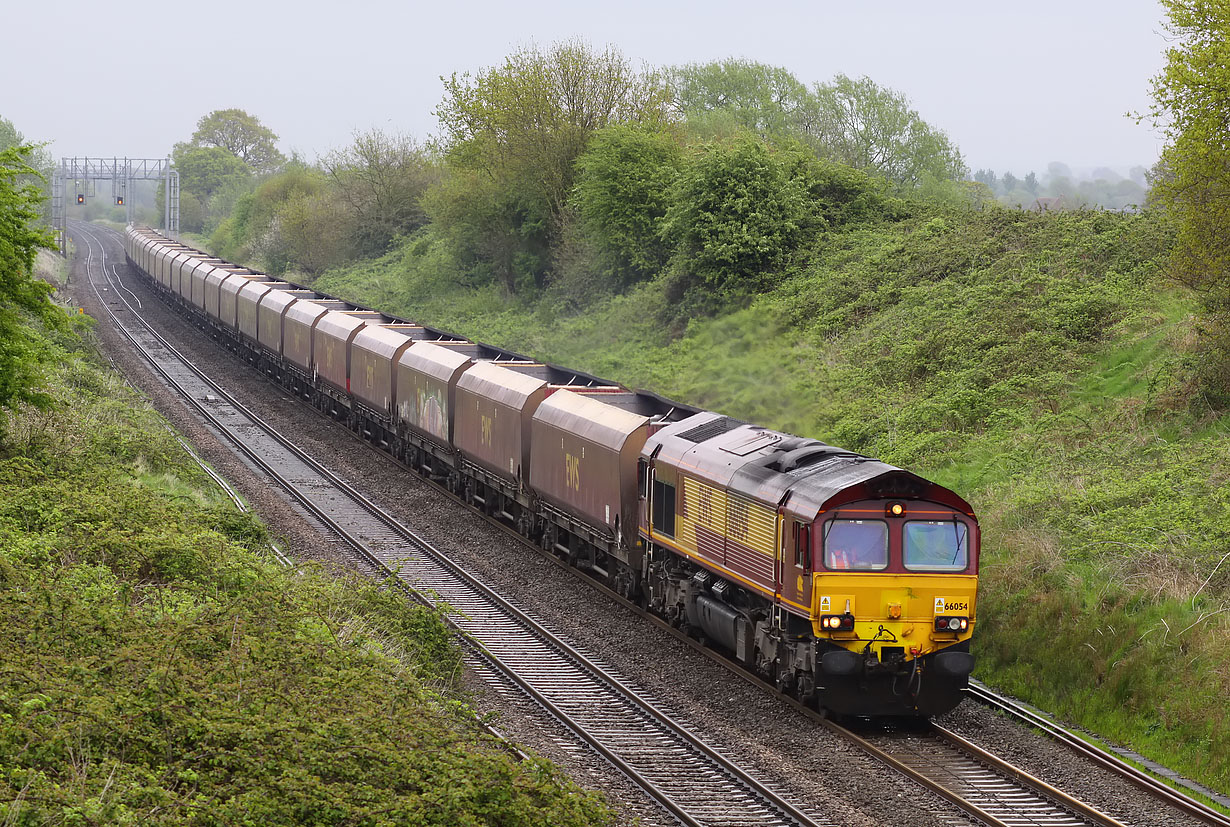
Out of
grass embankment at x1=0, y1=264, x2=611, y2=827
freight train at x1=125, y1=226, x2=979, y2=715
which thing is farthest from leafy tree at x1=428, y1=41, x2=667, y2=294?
grass embankment at x1=0, y1=264, x2=611, y2=827

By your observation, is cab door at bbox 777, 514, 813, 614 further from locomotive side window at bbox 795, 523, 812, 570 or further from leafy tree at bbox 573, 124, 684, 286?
leafy tree at bbox 573, 124, 684, 286

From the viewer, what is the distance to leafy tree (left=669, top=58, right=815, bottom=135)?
70000 mm

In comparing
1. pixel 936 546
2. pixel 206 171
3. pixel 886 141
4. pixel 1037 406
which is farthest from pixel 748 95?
pixel 206 171

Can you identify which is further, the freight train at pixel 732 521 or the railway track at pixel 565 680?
the freight train at pixel 732 521

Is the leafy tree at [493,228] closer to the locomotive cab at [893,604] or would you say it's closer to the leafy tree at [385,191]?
the leafy tree at [385,191]

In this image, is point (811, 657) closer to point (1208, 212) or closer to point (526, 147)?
point (1208, 212)

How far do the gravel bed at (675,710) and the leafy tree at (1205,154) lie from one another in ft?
37.7

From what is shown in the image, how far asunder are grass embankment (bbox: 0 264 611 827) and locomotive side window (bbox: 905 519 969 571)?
547cm

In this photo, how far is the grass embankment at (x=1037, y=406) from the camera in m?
16.4

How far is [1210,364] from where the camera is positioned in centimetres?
2244

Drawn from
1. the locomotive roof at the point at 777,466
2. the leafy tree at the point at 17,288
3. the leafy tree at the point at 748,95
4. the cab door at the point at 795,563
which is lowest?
the cab door at the point at 795,563

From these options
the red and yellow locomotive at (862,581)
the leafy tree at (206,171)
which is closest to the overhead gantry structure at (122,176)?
the leafy tree at (206,171)

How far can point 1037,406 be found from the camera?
83.7 feet

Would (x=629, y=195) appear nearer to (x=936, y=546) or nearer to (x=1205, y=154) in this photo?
(x=1205, y=154)
